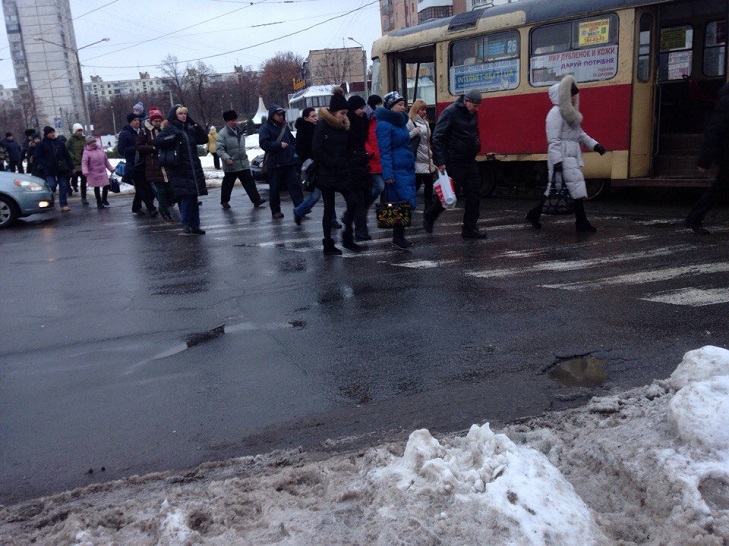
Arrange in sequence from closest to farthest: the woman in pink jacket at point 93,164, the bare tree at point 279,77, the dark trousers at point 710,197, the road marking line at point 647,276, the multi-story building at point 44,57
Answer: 1. the road marking line at point 647,276
2. the dark trousers at point 710,197
3. the woman in pink jacket at point 93,164
4. the multi-story building at point 44,57
5. the bare tree at point 279,77

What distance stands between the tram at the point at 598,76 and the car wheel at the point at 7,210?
336 inches

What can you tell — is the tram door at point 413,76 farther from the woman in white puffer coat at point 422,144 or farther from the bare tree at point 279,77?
the bare tree at point 279,77

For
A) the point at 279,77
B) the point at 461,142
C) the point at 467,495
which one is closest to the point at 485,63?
the point at 461,142

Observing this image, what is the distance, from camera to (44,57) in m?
100

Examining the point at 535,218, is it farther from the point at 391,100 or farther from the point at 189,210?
the point at 189,210

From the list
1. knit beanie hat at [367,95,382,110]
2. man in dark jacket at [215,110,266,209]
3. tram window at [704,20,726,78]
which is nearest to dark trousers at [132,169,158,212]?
man in dark jacket at [215,110,266,209]

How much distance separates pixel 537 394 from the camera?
14.7 feet

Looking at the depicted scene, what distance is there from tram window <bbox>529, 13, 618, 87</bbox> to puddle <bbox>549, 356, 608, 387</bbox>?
326 inches

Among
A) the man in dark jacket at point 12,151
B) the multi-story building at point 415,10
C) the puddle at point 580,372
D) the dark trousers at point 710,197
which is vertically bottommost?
the puddle at point 580,372

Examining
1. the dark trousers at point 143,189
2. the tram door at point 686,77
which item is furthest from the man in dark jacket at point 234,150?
the tram door at point 686,77

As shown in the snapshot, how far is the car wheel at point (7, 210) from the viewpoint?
14180 mm

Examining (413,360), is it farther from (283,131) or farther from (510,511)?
Answer: (283,131)

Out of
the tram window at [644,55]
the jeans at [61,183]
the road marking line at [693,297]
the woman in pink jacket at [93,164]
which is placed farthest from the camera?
the jeans at [61,183]

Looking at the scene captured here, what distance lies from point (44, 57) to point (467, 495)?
11027cm
